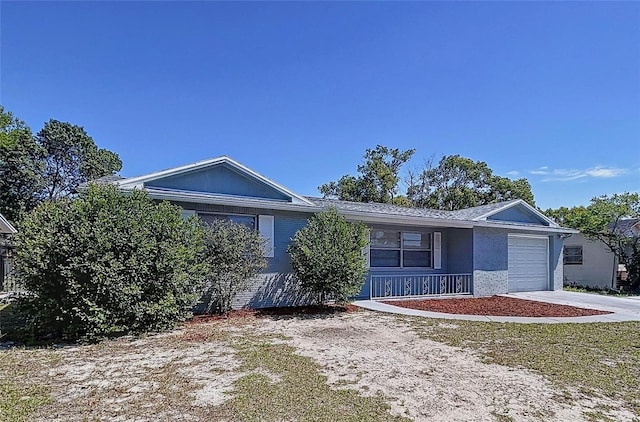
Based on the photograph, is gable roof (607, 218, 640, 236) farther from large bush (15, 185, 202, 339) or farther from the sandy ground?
large bush (15, 185, 202, 339)

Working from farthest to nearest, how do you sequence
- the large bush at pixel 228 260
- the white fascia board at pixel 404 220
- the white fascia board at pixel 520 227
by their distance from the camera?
the white fascia board at pixel 520 227, the white fascia board at pixel 404 220, the large bush at pixel 228 260

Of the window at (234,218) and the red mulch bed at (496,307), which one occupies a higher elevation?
the window at (234,218)

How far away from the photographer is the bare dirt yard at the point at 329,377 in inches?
161

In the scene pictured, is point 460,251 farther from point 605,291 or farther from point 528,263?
point 605,291

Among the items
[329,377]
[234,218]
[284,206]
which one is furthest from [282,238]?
[329,377]

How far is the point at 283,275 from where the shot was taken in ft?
37.0

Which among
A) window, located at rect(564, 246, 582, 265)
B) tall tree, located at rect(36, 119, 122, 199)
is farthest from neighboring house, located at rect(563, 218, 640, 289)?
tall tree, located at rect(36, 119, 122, 199)

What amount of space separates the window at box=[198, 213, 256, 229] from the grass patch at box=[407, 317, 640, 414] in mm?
4758

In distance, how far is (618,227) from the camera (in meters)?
20.0

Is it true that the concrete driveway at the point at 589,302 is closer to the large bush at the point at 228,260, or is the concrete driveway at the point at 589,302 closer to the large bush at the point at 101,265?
the large bush at the point at 228,260

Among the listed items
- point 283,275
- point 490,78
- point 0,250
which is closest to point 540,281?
point 490,78

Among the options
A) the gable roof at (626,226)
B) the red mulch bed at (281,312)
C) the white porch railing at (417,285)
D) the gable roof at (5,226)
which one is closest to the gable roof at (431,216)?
the white porch railing at (417,285)

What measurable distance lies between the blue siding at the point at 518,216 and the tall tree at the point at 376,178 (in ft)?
58.3

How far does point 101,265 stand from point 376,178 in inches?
1142
